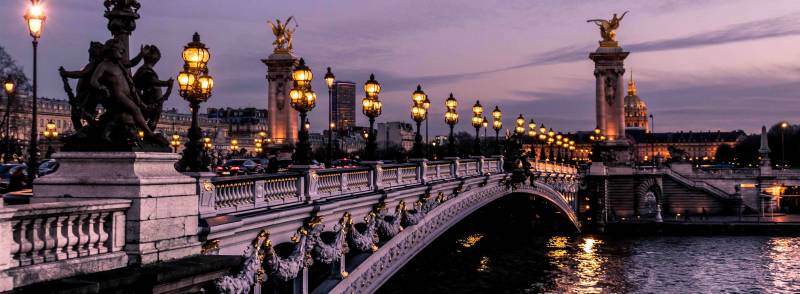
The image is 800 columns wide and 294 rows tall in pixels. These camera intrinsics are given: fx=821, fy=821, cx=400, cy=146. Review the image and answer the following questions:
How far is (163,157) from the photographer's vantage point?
1077cm

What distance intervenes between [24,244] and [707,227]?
71153mm

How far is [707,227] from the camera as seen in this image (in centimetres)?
7238

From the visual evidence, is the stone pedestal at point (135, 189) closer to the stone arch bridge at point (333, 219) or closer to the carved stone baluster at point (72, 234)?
the carved stone baluster at point (72, 234)

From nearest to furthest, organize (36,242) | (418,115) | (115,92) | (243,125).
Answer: (36,242), (115,92), (418,115), (243,125)

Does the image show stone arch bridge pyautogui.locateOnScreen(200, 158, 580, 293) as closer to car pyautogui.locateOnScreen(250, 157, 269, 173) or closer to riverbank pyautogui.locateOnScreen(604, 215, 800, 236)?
car pyautogui.locateOnScreen(250, 157, 269, 173)

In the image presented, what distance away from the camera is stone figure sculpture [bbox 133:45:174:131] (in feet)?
38.8

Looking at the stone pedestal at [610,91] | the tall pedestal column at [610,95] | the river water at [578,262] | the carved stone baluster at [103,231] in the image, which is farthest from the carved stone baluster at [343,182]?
the stone pedestal at [610,91]

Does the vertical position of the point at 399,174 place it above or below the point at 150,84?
below

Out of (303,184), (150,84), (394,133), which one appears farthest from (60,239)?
(394,133)

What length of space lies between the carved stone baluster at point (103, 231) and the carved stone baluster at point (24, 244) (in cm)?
107

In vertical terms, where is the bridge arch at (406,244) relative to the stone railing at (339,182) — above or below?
below

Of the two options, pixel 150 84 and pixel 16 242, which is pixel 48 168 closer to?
pixel 150 84

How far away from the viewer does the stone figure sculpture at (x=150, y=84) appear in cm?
1182

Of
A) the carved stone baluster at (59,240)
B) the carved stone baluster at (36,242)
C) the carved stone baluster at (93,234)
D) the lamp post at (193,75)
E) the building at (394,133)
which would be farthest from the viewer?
the building at (394,133)
